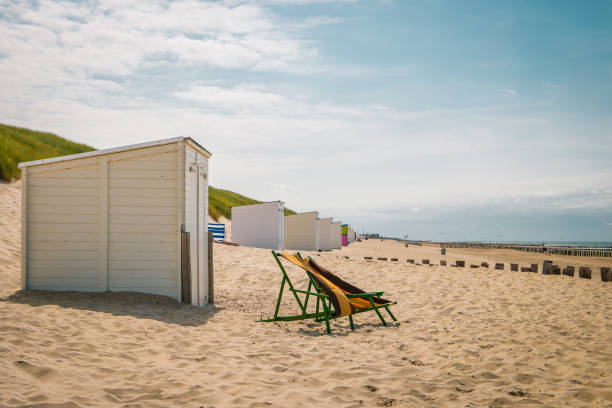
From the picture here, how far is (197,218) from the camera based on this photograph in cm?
725

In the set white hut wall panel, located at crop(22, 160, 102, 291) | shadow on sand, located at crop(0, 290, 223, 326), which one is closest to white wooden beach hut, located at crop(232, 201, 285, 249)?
shadow on sand, located at crop(0, 290, 223, 326)

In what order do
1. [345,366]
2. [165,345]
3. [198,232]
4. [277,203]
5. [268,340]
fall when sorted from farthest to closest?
[277,203]
[198,232]
[268,340]
[165,345]
[345,366]

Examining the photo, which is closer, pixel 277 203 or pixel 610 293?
pixel 610 293

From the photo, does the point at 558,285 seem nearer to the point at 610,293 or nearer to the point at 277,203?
the point at 610,293

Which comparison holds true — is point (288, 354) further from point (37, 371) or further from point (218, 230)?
point (218, 230)

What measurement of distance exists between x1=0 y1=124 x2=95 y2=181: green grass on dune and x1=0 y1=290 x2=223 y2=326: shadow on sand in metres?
10.4

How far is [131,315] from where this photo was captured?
18.2 feet

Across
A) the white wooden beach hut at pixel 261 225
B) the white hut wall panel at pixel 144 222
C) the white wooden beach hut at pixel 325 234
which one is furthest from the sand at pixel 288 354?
the white wooden beach hut at pixel 325 234

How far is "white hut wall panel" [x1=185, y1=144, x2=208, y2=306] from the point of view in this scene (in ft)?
22.2

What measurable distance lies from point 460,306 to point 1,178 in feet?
49.2

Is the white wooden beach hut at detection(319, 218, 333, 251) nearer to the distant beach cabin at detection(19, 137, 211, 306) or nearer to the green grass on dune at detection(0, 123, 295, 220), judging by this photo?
the green grass on dune at detection(0, 123, 295, 220)

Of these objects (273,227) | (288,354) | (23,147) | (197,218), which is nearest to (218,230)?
(273,227)

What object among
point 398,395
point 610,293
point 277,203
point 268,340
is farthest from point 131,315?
point 277,203

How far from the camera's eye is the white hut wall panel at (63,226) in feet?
21.6
